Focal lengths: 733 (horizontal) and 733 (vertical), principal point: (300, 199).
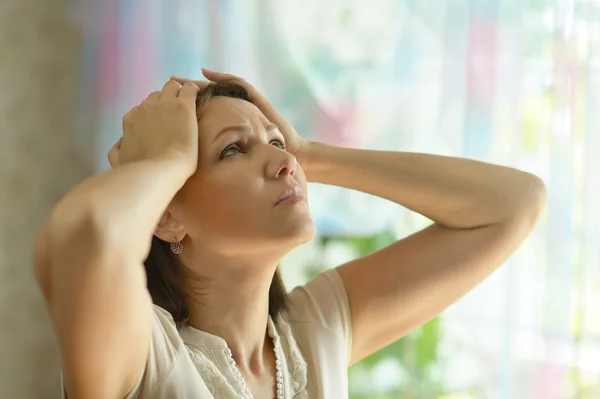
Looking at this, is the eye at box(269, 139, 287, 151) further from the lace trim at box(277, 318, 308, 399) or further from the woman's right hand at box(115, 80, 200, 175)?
the lace trim at box(277, 318, 308, 399)

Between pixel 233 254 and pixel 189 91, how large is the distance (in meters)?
0.26

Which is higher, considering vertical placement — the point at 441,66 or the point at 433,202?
the point at 441,66

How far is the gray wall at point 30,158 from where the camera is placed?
241cm

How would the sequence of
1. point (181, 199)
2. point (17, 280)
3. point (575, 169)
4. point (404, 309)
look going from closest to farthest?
point (181, 199)
point (404, 309)
point (575, 169)
point (17, 280)

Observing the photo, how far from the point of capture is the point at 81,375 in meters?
0.80

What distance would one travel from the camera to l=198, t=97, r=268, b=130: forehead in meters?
1.14

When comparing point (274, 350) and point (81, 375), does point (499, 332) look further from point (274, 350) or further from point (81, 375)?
point (81, 375)

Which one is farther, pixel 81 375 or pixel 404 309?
pixel 404 309

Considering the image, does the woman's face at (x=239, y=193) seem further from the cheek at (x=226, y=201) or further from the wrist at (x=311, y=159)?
the wrist at (x=311, y=159)

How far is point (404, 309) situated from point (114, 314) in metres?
0.64

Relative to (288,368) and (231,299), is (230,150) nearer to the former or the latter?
(231,299)

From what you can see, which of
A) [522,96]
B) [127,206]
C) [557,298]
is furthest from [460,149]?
[127,206]

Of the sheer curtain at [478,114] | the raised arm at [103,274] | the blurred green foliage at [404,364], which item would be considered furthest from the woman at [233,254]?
the blurred green foliage at [404,364]

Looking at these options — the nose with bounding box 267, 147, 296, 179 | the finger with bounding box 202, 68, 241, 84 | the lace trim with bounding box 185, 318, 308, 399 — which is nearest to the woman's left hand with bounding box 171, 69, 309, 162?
the finger with bounding box 202, 68, 241, 84
